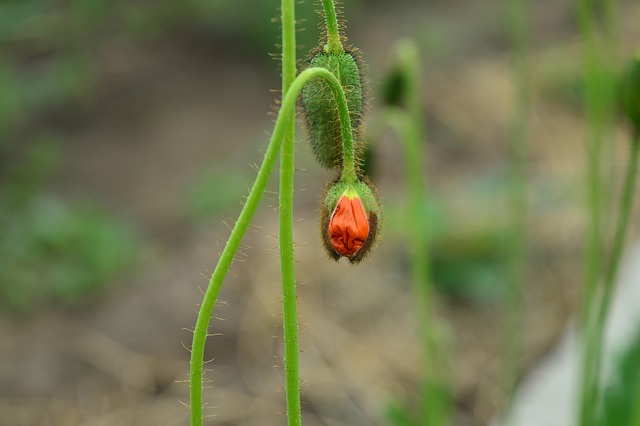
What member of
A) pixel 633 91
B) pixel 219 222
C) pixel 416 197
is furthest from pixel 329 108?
pixel 219 222

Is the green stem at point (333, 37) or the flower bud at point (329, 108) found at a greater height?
the green stem at point (333, 37)

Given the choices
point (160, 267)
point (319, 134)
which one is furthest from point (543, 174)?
point (319, 134)

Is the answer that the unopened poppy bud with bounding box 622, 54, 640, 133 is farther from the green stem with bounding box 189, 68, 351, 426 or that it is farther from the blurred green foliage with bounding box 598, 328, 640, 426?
the blurred green foliage with bounding box 598, 328, 640, 426

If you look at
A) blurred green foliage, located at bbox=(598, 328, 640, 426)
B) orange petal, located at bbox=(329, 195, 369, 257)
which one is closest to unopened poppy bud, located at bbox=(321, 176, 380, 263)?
orange petal, located at bbox=(329, 195, 369, 257)

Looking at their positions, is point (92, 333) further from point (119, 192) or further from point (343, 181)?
point (343, 181)

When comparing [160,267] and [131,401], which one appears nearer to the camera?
Result: [131,401]

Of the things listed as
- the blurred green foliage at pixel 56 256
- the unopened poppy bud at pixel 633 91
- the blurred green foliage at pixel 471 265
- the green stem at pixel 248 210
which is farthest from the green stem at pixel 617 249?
the blurred green foliage at pixel 56 256

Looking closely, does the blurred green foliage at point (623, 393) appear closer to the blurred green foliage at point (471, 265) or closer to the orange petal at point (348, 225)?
the blurred green foliage at point (471, 265)
